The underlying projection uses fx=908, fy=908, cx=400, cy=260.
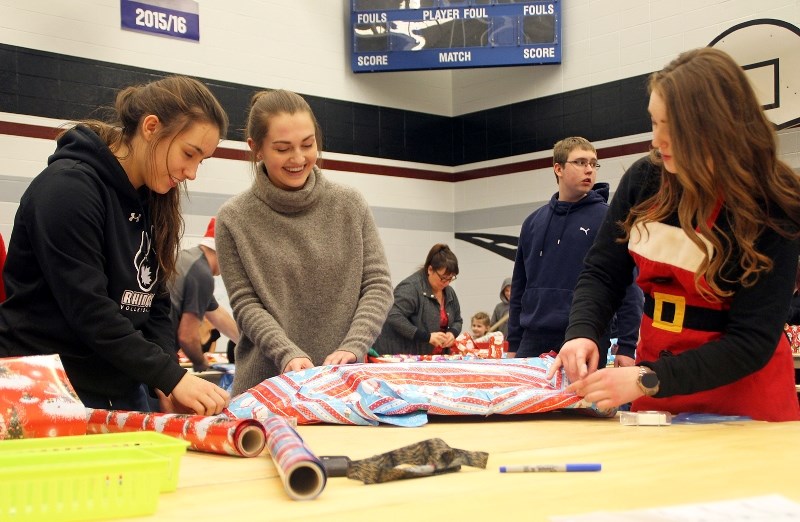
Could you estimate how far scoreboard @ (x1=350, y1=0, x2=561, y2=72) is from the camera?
8773 millimetres

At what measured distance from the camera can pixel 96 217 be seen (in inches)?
72.5

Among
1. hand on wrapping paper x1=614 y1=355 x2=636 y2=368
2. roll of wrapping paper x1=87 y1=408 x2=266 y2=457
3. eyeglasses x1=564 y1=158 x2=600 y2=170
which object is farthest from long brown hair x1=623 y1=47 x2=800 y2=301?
eyeglasses x1=564 y1=158 x2=600 y2=170

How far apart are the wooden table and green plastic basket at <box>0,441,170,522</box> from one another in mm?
38

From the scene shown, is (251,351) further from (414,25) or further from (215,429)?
(414,25)

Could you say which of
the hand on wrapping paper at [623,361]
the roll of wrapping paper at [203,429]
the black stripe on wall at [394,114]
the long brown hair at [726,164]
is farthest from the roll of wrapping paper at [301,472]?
the black stripe on wall at [394,114]

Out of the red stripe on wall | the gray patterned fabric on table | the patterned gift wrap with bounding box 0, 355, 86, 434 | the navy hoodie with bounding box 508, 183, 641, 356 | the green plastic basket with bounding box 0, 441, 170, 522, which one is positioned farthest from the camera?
the red stripe on wall

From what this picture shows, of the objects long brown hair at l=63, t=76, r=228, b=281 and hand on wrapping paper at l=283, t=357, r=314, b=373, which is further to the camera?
hand on wrapping paper at l=283, t=357, r=314, b=373

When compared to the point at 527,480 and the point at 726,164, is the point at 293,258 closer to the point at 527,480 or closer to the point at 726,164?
the point at 726,164

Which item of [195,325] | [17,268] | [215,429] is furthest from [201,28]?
[215,429]

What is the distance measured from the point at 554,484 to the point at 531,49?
26.5 feet

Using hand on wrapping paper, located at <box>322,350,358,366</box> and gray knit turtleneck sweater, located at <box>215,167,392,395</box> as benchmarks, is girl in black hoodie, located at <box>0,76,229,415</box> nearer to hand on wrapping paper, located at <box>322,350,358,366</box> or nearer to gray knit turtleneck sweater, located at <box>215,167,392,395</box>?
gray knit turtleneck sweater, located at <box>215,167,392,395</box>

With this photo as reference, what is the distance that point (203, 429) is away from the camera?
1453 millimetres

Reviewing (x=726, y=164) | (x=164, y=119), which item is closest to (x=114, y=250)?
(x=164, y=119)

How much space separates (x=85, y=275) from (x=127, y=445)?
0.70 metres
